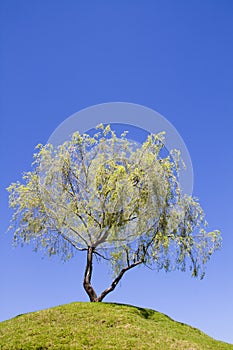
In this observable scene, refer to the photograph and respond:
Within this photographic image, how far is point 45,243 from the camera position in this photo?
1934 centimetres

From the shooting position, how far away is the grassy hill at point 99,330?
13.1 meters

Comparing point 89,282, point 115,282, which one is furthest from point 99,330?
point 115,282

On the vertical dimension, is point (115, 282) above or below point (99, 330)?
above

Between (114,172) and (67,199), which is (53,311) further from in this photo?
(114,172)

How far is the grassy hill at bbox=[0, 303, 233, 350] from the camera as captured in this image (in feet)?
43.0

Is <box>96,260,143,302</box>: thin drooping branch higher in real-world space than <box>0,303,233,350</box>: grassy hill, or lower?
higher

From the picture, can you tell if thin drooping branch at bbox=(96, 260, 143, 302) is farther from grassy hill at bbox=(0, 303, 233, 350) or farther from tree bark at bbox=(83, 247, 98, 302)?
grassy hill at bbox=(0, 303, 233, 350)

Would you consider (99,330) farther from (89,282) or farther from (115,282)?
(115,282)

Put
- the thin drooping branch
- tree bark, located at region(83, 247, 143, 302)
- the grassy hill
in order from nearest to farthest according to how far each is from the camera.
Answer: the grassy hill, tree bark, located at region(83, 247, 143, 302), the thin drooping branch

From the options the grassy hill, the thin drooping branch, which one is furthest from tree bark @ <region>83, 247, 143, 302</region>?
the grassy hill

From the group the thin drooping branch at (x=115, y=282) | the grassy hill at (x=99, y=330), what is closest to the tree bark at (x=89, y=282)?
the thin drooping branch at (x=115, y=282)

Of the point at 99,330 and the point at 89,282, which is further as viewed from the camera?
the point at 89,282

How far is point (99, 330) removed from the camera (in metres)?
14.0

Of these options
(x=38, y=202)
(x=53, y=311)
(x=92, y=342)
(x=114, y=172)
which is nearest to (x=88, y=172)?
(x=114, y=172)
